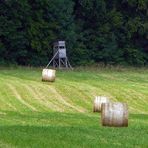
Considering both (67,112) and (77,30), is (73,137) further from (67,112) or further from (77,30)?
(77,30)

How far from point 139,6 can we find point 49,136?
5548cm

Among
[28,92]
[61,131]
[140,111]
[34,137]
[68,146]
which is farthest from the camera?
[28,92]

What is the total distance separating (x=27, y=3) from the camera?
6506 cm

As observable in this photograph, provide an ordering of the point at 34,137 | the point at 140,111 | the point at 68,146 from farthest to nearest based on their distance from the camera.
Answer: the point at 140,111
the point at 34,137
the point at 68,146

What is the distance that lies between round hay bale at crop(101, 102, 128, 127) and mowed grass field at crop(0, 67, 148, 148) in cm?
38

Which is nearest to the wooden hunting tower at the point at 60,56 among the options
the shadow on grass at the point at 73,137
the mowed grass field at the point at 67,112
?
the mowed grass field at the point at 67,112

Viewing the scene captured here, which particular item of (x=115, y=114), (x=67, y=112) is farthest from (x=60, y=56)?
(x=115, y=114)

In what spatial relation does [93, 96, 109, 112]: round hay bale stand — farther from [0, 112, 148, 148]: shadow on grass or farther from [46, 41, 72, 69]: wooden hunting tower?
[46, 41, 72, 69]: wooden hunting tower

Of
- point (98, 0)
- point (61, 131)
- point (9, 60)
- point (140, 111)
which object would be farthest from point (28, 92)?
point (98, 0)

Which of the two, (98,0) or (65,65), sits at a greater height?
(98,0)

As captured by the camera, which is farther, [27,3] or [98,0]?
[98,0]

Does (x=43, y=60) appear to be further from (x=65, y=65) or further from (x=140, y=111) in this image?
(x=140, y=111)

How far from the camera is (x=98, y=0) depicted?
69.4 metres

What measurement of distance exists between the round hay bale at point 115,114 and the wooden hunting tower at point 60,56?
43346 millimetres
